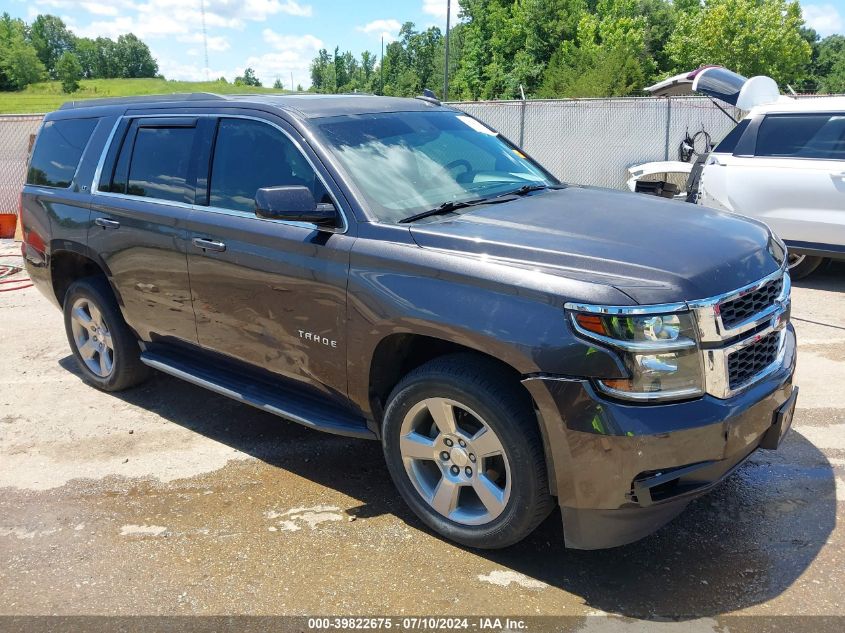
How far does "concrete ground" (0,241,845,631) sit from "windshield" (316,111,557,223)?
5.12ft

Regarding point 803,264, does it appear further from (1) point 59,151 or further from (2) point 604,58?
(2) point 604,58

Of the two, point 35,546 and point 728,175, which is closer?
point 35,546

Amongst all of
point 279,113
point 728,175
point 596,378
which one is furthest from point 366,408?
point 728,175

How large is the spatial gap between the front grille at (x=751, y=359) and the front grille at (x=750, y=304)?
12 cm

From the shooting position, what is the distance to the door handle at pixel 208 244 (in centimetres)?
402

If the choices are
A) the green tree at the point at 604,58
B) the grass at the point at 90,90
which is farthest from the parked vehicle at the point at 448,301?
the grass at the point at 90,90

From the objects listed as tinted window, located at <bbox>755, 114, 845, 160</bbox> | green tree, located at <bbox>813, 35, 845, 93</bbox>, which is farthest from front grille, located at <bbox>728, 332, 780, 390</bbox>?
green tree, located at <bbox>813, 35, 845, 93</bbox>

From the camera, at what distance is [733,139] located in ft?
27.1

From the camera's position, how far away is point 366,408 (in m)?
3.58

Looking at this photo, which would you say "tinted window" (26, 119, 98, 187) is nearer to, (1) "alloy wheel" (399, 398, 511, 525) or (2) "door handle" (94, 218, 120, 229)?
(2) "door handle" (94, 218, 120, 229)

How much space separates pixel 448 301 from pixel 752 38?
189 ft

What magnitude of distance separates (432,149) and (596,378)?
1872 millimetres

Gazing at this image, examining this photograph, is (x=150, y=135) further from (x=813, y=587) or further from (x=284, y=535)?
(x=813, y=587)

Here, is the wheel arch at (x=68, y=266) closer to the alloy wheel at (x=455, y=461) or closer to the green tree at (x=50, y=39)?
the alloy wheel at (x=455, y=461)
